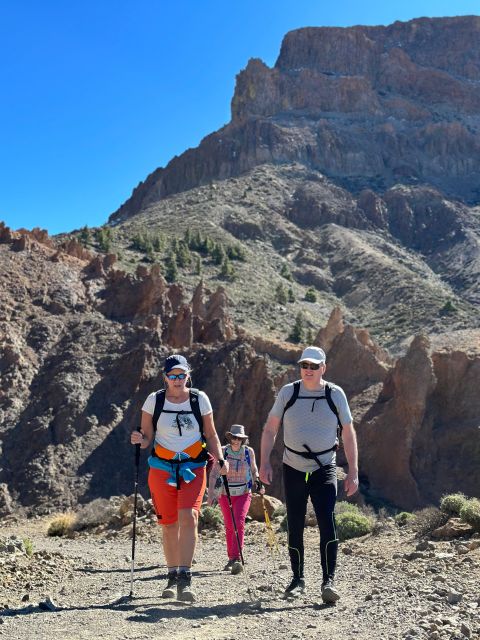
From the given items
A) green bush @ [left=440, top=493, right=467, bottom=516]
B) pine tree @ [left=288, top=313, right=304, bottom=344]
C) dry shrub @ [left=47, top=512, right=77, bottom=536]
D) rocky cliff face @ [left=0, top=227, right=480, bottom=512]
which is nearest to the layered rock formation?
rocky cliff face @ [left=0, top=227, right=480, bottom=512]

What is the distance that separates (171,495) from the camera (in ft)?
20.9

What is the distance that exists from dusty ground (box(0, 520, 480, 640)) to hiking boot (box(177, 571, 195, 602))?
0.09 m

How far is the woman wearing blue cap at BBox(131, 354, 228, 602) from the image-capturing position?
6293 mm

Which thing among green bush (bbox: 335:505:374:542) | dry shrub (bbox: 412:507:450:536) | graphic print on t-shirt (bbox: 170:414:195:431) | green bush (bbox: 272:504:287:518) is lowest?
green bush (bbox: 272:504:287:518)

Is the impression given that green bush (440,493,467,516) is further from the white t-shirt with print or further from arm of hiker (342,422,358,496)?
the white t-shirt with print

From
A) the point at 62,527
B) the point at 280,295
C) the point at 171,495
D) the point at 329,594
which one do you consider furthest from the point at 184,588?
the point at 280,295

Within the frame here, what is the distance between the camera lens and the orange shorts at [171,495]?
6.32 meters

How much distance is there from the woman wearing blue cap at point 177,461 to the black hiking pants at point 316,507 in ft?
2.35

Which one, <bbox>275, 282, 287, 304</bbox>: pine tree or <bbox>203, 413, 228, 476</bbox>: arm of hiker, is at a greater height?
<bbox>275, 282, 287, 304</bbox>: pine tree

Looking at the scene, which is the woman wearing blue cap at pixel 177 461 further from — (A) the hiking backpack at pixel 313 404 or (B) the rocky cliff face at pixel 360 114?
(B) the rocky cliff face at pixel 360 114

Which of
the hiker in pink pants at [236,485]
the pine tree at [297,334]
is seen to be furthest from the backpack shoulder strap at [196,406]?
the pine tree at [297,334]

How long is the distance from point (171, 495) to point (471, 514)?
16.0ft

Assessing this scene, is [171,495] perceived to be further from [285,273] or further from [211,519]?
[285,273]

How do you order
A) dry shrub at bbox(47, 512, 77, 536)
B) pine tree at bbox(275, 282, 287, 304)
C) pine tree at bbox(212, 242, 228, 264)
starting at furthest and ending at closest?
pine tree at bbox(212, 242, 228, 264), pine tree at bbox(275, 282, 287, 304), dry shrub at bbox(47, 512, 77, 536)
